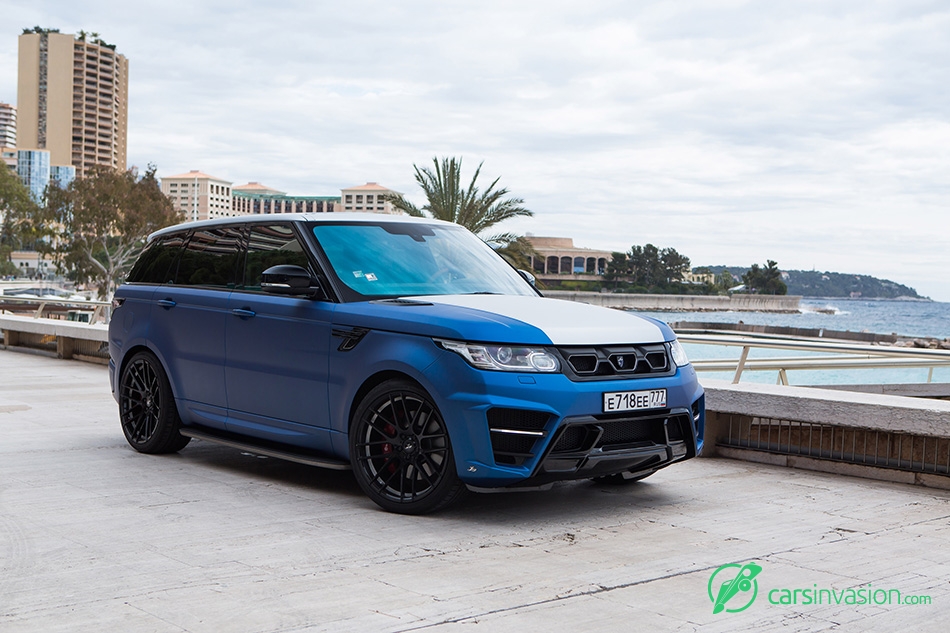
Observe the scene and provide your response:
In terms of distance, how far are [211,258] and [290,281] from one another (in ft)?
4.53

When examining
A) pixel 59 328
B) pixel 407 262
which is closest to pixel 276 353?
pixel 407 262

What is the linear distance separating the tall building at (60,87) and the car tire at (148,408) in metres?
190

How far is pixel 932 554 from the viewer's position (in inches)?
202

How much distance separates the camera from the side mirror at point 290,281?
20.4ft

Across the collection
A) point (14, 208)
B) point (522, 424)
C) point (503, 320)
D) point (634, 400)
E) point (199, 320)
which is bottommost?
point (522, 424)

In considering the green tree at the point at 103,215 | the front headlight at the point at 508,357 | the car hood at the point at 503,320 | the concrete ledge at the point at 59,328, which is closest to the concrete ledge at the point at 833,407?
the car hood at the point at 503,320

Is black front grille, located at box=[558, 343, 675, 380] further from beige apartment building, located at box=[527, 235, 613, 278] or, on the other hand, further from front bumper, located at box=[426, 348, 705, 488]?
beige apartment building, located at box=[527, 235, 613, 278]

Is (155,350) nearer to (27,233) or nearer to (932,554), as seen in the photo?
(932,554)

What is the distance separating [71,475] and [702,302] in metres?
145

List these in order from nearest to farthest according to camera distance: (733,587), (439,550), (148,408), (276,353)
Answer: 1. (733,587)
2. (439,550)
3. (276,353)
4. (148,408)

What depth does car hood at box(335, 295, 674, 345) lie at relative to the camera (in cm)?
Result: 553

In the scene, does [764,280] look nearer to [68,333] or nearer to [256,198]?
[256,198]

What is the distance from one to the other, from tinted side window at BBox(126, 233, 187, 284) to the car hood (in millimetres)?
2226

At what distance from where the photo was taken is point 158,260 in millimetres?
7988
